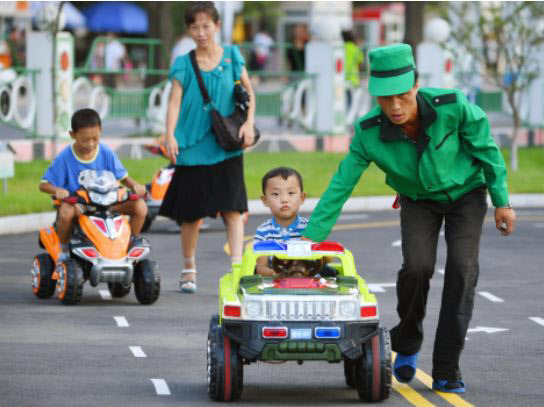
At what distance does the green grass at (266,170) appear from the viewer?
59.1 feet

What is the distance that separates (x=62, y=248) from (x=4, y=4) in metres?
38.0

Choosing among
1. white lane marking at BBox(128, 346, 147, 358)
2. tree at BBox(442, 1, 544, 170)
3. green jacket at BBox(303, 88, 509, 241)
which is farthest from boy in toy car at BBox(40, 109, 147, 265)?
tree at BBox(442, 1, 544, 170)

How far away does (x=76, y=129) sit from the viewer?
1165 centimetres

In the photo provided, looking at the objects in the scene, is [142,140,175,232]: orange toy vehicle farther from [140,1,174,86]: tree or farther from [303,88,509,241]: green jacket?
[140,1,174,86]: tree

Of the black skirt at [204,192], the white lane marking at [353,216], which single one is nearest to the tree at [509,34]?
the white lane marking at [353,216]

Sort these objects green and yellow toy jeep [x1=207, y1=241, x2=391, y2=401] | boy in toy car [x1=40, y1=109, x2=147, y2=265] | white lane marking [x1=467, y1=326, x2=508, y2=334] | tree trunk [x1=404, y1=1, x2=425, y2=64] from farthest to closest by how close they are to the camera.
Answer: tree trunk [x1=404, y1=1, x2=425, y2=64] < boy in toy car [x1=40, y1=109, x2=147, y2=265] < white lane marking [x1=467, y1=326, x2=508, y2=334] < green and yellow toy jeep [x1=207, y1=241, x2=391, y2=401]

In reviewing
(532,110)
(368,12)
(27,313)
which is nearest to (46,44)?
(532,110)

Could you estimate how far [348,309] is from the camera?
24.6 ft

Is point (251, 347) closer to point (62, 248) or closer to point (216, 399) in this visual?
point (216, 399)

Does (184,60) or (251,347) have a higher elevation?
(184,60)

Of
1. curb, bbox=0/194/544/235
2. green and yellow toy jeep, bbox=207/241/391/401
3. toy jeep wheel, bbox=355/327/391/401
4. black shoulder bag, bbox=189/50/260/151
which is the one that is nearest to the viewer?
green and yellow toy jeep, bbox=207/241/391/401

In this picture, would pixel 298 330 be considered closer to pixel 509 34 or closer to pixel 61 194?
pixel 61 194

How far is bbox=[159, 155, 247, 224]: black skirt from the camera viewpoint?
38.9 feet

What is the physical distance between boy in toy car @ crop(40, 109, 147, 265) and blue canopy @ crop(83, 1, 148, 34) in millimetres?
37859
